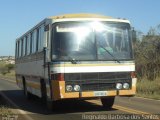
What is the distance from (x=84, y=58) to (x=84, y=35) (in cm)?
78

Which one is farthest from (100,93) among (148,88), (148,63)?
(148,63)

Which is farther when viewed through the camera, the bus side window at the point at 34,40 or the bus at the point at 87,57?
the bus side window at the point at 34,40

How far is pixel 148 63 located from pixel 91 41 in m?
19.8

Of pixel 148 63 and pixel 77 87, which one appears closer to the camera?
pixel 77 87

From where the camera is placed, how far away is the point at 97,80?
1522 cm

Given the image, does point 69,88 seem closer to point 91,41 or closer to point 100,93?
point 100,93

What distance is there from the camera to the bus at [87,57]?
14969 millimetres

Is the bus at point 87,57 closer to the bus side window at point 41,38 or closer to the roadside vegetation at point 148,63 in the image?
the bus side window at point 41,38

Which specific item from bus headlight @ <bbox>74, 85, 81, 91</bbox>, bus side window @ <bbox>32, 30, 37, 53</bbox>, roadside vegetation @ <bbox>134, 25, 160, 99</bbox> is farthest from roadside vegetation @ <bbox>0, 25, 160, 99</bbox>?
bus headlight @ <bbox>74, 85, 81, 91</bbox>

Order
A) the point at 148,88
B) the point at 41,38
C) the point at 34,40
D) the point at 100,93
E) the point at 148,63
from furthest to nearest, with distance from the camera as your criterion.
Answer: the point at 148,63
the point at 148,88
the point at 34,40
the point at 41,38
the point at 100,93

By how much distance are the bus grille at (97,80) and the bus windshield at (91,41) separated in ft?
1.66

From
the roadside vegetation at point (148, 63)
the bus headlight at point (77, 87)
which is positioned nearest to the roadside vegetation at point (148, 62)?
the roadside vegetation at point (148, 63)

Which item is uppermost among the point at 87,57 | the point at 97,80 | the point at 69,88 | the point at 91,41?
the point at 91,41

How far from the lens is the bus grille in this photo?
1498 centimetres
